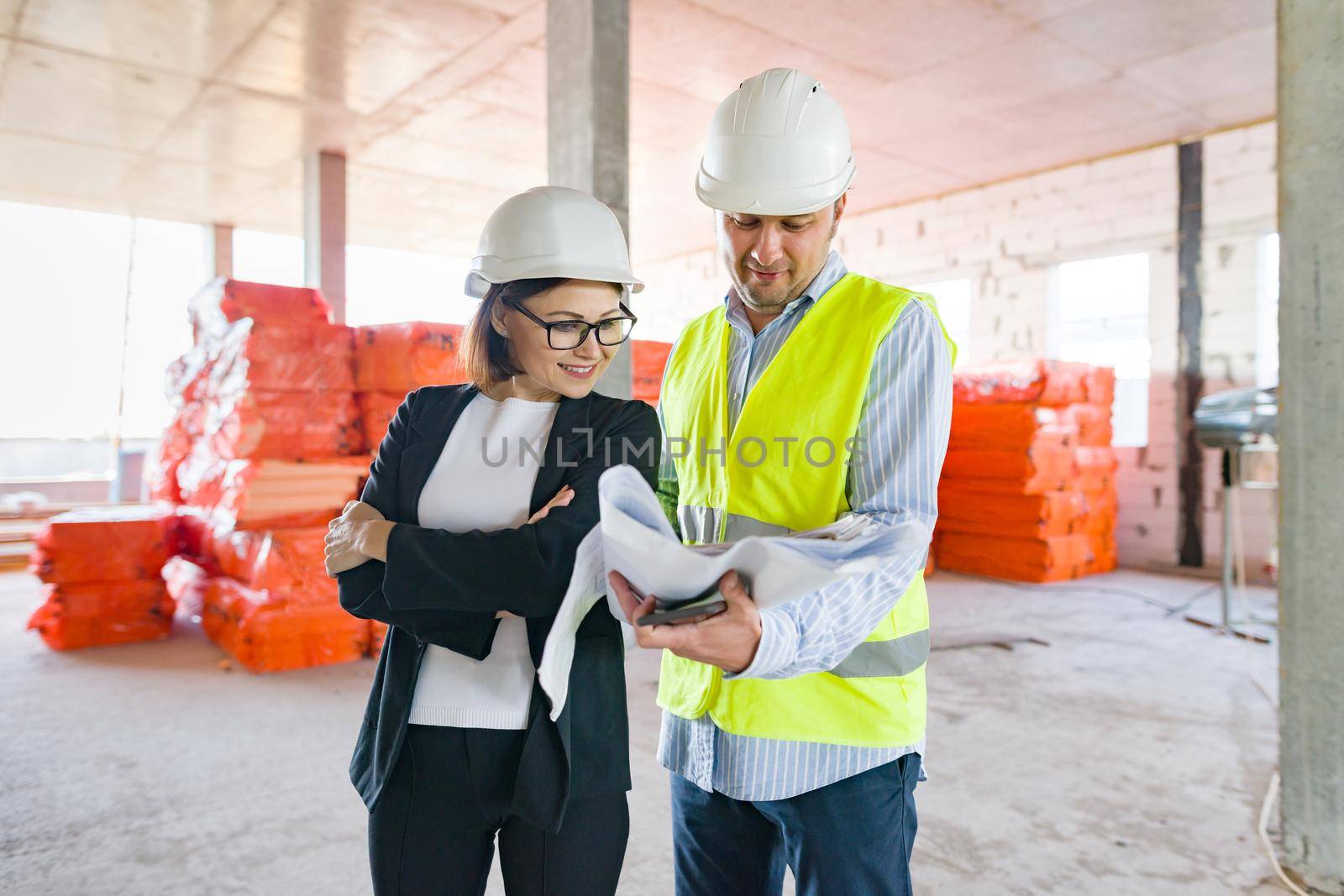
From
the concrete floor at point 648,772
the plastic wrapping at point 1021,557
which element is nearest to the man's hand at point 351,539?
the concrete floor at point 648,772

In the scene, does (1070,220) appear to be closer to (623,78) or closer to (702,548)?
(623,78)

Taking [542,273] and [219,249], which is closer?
[542,273]

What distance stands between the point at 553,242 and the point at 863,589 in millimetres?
789

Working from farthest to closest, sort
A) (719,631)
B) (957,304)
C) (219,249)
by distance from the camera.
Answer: (219,249) → (957,304) → (719,631)

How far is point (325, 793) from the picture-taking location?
139 inches

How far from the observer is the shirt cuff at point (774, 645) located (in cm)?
110

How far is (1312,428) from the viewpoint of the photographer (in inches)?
107

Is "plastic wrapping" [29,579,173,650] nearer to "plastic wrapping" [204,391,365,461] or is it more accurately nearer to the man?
"plastic wrapping" [204,391,365,461]

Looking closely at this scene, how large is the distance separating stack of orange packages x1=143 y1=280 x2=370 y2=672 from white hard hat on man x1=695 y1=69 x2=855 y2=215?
4698 millimetres

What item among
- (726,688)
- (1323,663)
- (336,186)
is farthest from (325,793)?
(336,186)

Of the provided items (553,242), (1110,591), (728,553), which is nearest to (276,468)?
(553,242)

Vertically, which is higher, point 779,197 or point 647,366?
point 647,366

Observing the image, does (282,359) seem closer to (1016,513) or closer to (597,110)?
(597,110)

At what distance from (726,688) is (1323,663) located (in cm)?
238
